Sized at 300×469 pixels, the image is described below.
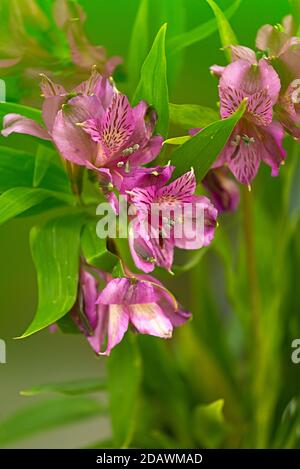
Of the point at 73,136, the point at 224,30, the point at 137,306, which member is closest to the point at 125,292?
the point at 137,306

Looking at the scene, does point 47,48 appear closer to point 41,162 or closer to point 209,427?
point 41,162

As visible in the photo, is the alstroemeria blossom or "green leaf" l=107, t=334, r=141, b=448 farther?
"green leaf" l=107, t=334, r=141, b=448

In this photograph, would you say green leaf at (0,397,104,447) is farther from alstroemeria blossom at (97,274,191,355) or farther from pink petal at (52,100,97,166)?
pink petal at (52,100,97,166)

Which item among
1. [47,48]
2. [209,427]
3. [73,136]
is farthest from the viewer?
[209,427]

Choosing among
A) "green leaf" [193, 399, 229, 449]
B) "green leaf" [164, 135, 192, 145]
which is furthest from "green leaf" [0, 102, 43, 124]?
"green leaf" [193, 399, 229, 449]
